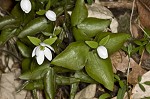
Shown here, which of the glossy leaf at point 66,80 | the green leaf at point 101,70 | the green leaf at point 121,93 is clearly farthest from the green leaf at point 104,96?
the green leaf at point 101,70

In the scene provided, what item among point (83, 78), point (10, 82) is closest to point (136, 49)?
point (83, 78)

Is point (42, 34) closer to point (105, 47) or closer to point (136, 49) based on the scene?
point (105, 47)

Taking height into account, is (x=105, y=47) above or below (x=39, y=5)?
below

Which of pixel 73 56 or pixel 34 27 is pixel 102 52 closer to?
pixel 73 56

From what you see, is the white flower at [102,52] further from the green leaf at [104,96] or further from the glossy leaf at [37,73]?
the green leaf at [104,96]

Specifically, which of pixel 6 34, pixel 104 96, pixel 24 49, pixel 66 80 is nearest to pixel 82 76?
pixel 66 80

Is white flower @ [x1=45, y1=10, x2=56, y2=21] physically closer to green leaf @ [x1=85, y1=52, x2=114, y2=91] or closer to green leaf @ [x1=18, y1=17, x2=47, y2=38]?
→ green leaf @ [x1=18, y1=17, x2=47, y2=38]

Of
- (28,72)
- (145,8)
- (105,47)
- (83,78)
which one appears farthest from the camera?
(145,8)
